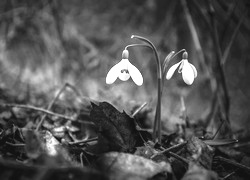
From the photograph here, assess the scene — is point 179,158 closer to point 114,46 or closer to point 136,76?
point 136,76

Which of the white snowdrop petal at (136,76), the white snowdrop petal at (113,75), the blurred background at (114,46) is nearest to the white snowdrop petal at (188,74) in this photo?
the white snowdrop petal at (136,76)

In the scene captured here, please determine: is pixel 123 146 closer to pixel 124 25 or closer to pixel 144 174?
pixel 144 174

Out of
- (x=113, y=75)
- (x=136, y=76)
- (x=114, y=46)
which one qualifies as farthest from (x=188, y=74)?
(x=114, y=46)

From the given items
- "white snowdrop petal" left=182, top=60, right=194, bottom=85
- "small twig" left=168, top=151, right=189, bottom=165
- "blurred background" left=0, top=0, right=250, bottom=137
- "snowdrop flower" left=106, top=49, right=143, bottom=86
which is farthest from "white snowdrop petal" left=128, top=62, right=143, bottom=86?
Result: "blurred background" left=0, top=0, right=250, bottom=137

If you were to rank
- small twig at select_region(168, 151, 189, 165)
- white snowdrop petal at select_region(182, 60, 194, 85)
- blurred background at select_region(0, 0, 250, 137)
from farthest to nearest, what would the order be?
blurred background at select_region(0, 0, 250, 137)
white snowdrop petal at select_region(182, 60, 194, 85)
small twig at select_region(168, 151, 189, 165)

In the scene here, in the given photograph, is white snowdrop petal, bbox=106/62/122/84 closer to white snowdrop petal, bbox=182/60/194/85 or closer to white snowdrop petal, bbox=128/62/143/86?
white snowdrop petal, bbox=128/62/143/86

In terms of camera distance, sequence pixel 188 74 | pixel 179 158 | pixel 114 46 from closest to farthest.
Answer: pixel 179 158, pixel 188 74, pixel 114 46

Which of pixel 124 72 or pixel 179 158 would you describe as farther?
pixel 124 72

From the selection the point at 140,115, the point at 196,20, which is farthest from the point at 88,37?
the point at 140,115

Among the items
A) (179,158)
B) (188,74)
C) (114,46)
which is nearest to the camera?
(179,158)
